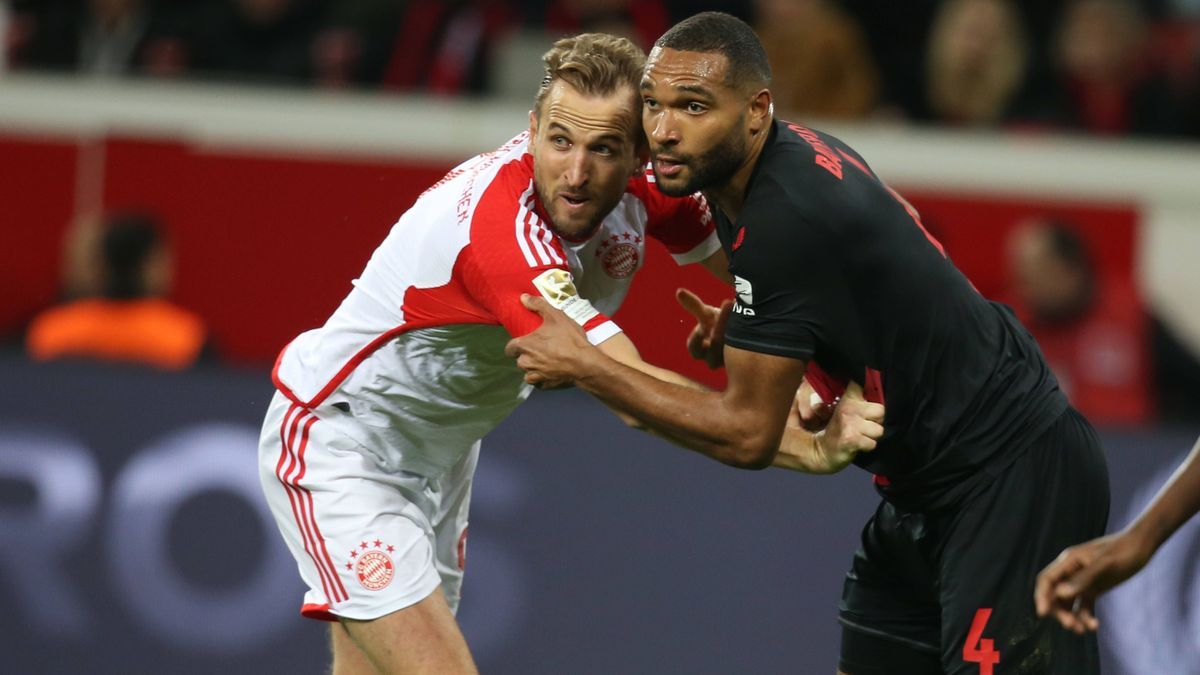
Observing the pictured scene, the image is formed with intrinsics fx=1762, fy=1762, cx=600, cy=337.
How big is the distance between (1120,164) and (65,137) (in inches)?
233

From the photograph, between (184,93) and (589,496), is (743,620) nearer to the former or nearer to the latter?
(589,496)

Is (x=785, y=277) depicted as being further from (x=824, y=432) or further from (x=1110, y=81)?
(x=1110, y=81)

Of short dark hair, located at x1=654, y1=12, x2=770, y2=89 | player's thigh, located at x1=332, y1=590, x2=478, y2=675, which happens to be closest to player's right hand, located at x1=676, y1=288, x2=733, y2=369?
short dark hair, located at x1=654, y1=12, x2=770, y2=89

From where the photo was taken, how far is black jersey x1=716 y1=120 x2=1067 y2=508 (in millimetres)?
4395

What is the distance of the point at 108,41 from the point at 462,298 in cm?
650

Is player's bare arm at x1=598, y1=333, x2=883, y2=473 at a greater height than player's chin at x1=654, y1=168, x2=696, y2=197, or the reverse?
player's chin at x1=654, y1=168, x2=696, y2=197

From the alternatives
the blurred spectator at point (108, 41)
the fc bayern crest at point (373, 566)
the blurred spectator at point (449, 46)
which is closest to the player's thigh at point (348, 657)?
the fc bayern crest at point (373, 566)

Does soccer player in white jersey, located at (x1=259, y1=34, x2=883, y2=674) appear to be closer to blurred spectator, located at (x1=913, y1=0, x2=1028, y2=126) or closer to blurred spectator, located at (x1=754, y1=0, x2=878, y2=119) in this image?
blurred spectator, located at (x1=754, y1=0, x2=878, y2=119)

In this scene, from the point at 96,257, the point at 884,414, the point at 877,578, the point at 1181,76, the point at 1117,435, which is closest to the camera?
the point at 884,414

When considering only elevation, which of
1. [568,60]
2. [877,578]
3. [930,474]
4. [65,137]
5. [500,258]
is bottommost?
[65,137]

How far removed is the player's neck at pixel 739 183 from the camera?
455 centimetres

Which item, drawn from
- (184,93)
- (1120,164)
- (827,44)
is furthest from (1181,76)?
(184,93)

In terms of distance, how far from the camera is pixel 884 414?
4527 mm

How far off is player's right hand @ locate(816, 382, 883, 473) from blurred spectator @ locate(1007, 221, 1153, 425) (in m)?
4.39
